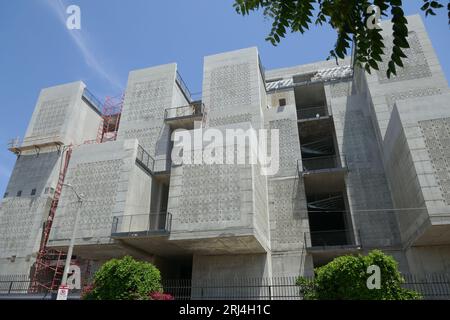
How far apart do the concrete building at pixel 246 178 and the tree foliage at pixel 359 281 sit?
367 centimetres

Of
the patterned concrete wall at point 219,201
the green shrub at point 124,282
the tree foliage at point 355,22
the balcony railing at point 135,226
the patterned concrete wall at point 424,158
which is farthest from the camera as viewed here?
the balcony railing at point 135,226

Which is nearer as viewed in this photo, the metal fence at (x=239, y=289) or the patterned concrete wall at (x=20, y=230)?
the metal fence at (x=239, y=289)

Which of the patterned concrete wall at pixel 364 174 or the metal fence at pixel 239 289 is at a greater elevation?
the patterned concrete wall at pixel 364 174

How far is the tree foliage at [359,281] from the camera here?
Answer: 1180 centimetres

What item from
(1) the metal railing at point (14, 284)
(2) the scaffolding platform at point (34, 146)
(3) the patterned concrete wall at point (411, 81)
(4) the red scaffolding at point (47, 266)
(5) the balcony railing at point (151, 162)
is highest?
(3) the patterned concrete wall at point (411, 81)

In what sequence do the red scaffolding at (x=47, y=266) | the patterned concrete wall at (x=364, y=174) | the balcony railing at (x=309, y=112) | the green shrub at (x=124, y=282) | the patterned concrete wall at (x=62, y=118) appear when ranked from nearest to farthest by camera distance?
the green shrub at (x=124, y=282) → the patterned concrete wall at (x=364, y=174) → the red scaffolding at (x=47, y=266) → the patterned concrete wall at (x=62, y=118) → the balcony railing at (x=309, y=112)

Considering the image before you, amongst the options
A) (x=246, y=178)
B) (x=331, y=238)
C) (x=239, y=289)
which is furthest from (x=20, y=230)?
(x=331, y=238)

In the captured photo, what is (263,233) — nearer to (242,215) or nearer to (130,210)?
(242,215)

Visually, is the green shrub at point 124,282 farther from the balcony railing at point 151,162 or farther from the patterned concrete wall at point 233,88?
the patterned concrete wall at point 233,88

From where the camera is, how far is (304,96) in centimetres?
2970

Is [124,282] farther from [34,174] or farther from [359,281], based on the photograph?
[34,174]

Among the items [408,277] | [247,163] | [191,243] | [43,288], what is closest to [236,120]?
[247,163]

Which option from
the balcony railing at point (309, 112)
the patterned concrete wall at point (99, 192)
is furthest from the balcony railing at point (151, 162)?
the balcony railing at point (309, 112)

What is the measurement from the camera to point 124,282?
46.5ft
